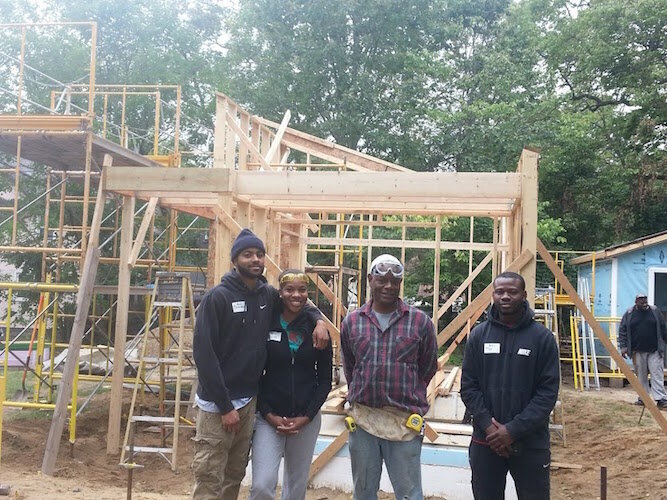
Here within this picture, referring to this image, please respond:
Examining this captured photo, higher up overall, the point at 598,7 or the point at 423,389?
the point at 598,7

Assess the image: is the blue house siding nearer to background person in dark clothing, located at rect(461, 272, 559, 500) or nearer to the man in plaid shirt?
background person in dark clothing, located at rect(461, 272, 559, 500)

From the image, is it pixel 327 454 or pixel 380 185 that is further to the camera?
pixel 380 185

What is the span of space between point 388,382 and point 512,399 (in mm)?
647

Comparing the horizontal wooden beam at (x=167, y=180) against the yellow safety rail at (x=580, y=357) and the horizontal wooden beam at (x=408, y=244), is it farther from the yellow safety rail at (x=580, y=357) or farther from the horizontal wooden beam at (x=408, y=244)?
the yellow safety rail at (x=580, y=357)

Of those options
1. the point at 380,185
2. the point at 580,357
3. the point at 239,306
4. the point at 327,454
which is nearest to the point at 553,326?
the point at 380,185

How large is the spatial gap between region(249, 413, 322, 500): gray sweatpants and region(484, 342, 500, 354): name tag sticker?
984mm

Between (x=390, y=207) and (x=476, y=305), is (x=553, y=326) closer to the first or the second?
(x=390, y=207)

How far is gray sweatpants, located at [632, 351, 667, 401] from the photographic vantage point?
10.8m

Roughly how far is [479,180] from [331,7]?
16.1 metres

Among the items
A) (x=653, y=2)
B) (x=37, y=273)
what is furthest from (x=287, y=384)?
(x=653, y=2)

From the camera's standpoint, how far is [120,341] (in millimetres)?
7043

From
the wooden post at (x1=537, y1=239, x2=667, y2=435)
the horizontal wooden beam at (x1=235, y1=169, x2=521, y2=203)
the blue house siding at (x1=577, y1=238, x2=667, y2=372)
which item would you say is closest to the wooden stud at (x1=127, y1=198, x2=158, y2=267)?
the horizontal wooden beam at (x1=235, y1=169, x2=521, y2=203)

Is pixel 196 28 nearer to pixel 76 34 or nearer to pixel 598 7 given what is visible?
pixel 76 34

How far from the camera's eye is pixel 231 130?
793cm
